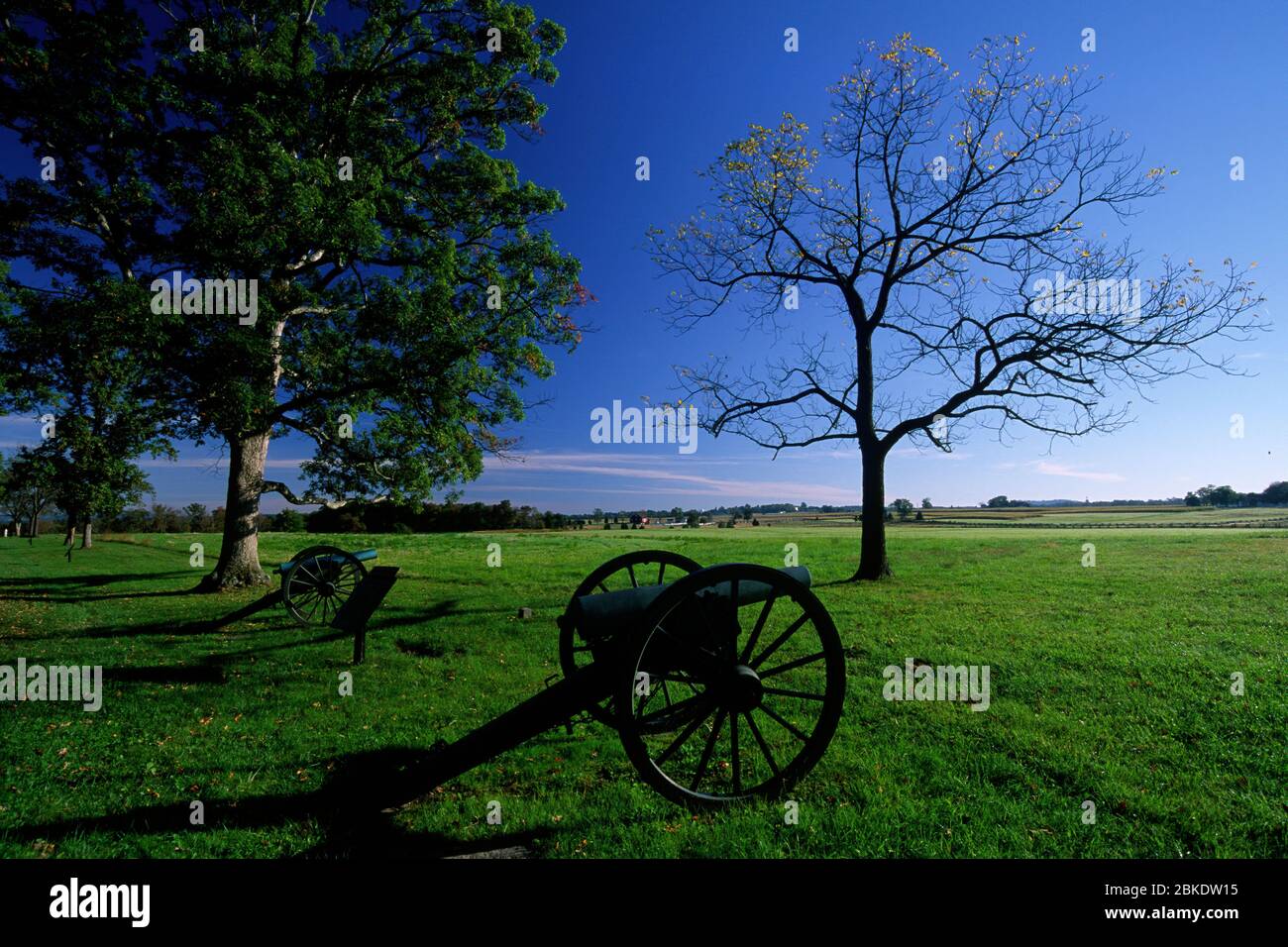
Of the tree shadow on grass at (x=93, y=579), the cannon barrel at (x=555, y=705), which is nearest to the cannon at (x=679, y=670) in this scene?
the cannon barrel at (x=555, y=705)

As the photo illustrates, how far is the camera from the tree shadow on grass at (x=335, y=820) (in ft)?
12.1

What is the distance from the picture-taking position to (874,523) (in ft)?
52.2

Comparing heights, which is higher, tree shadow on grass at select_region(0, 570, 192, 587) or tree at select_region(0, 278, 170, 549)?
tree at select_region(0, 278, 170, 549)

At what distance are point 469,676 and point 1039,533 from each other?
28.9 m

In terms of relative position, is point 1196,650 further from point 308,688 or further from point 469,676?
point 308,688

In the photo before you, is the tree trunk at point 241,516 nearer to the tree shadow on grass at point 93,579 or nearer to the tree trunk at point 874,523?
the tree shadow on grass at point 93,579

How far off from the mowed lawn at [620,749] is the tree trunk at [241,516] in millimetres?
3410

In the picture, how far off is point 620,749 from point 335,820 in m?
2.37

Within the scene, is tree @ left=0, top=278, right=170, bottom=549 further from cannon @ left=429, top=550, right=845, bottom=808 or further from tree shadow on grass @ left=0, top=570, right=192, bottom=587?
cannon @ left=429, top=550, right=845, bottom=808

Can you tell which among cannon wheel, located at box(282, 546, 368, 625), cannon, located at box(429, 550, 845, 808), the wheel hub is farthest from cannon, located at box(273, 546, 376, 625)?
the wheel hub

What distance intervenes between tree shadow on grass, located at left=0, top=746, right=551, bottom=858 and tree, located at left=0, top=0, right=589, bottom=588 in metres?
10.8

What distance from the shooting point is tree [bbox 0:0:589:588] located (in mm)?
13484

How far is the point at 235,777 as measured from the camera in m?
4.91
